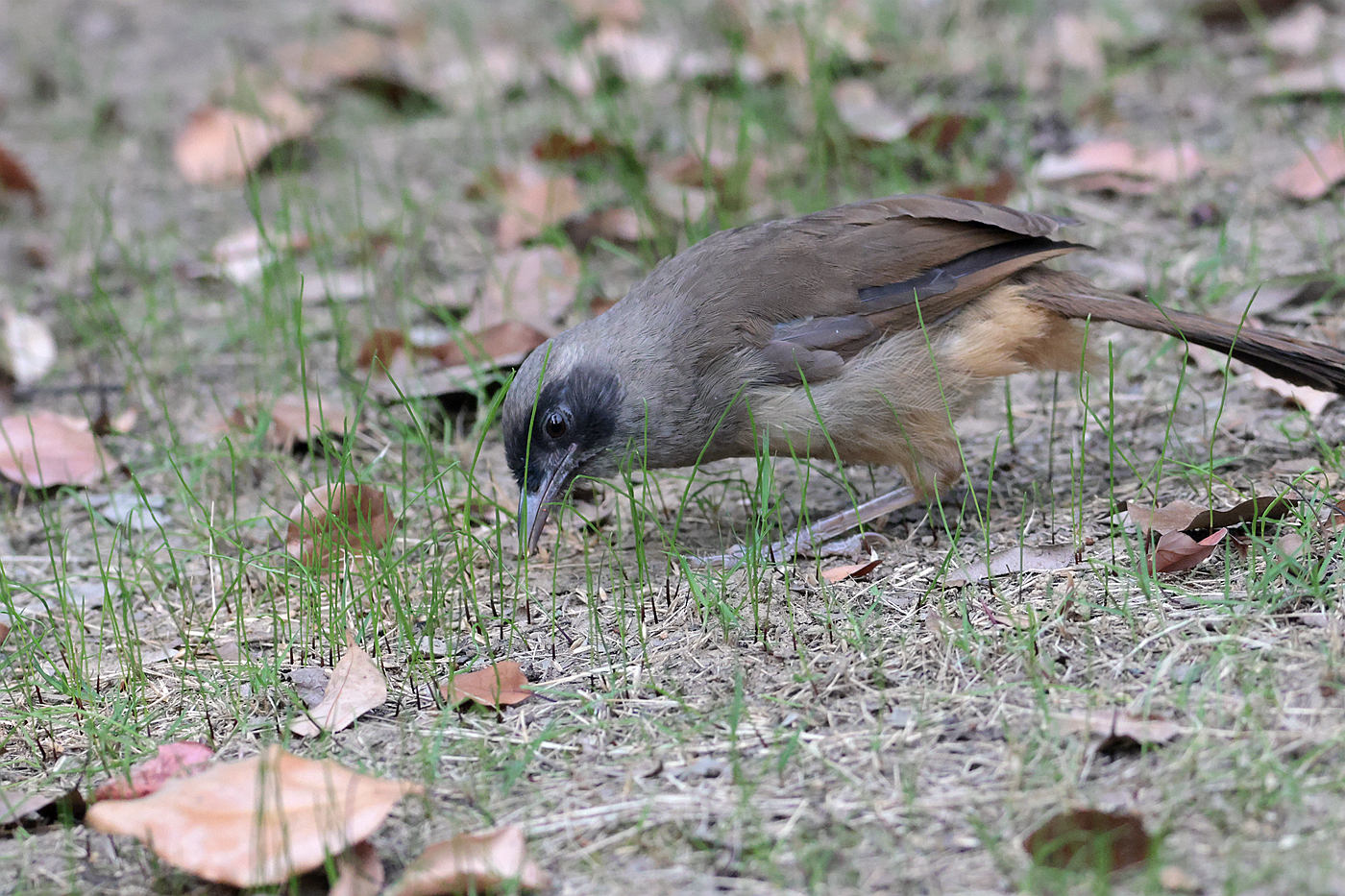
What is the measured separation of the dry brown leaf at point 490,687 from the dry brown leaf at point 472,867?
60 centimetres

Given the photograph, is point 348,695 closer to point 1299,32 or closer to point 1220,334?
point 1220,334

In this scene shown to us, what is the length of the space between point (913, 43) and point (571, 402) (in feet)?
13.6

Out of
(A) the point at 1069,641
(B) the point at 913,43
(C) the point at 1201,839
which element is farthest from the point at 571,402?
(B) the point at 913,43

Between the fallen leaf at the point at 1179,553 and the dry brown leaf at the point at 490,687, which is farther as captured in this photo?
the fallen leaf at the point at 1179,553

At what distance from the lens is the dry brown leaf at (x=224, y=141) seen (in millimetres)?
6910

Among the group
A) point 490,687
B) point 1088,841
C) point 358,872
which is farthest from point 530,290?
point 1088,841

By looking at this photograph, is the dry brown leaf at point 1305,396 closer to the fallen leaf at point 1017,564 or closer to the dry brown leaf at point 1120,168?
the fallen leaf at point 1017,564

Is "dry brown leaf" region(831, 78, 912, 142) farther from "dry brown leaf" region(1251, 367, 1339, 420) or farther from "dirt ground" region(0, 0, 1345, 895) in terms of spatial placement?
"dry brown leaf" region(1251, 367, 1339, 420)

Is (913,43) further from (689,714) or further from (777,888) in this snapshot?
(777,888)

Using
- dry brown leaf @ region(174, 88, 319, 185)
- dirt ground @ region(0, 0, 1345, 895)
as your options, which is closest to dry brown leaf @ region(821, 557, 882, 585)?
dirt ground @ region(0, 0, 1345, 895)

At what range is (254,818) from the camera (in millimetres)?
2547

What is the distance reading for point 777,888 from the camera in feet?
7.89

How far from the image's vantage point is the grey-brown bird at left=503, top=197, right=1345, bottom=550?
158 inches

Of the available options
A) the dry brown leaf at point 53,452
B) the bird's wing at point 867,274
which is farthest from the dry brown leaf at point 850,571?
the dry brown leaf at point 53,452
